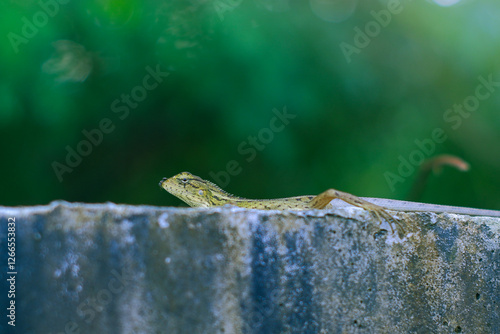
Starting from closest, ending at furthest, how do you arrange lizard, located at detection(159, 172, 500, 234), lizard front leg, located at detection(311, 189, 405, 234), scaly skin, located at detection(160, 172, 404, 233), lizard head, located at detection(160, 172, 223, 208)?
lizard front leg, located at detection(311, 189, 405, 234)
lizard, located at detection(159, 172, 500, 234)
scaly skin, located at detection(160, 172, 404, 233)
lizard head, located at detection(160, 172, 223, 208)

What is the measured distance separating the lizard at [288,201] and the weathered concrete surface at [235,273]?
12.4 inches

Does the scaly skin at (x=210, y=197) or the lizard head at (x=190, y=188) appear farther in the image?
the lizard head at (x=190, y=188)

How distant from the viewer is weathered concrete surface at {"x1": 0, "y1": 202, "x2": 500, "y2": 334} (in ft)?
6.67

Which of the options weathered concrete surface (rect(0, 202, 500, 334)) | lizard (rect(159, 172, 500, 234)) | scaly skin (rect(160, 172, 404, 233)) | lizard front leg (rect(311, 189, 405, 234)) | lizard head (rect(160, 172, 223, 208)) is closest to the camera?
weathered concrete surface (rect(0, 202, 500, 334))

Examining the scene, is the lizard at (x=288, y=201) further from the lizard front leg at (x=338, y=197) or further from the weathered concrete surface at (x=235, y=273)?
the weathered concrete surface at (x=235, y=273)

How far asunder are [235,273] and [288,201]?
145 centimetres

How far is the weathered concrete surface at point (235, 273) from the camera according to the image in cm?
203

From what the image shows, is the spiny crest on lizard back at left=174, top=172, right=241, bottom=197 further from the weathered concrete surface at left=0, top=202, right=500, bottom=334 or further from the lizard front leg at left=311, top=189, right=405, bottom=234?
the weathered concrete surface at left=0, top=202, right=500, bottom=334

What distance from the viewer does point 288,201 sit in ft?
11.7

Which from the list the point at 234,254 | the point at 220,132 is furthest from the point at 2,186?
the point at 234,254

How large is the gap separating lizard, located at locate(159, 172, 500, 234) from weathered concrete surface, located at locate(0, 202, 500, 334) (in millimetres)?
314

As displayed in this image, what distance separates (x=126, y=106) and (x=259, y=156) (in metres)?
1.42

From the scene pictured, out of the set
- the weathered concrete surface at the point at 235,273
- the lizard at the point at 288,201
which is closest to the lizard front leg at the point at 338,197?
the lizard at the point at 288,201

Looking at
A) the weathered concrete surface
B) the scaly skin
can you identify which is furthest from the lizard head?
the weathered concrete surface
